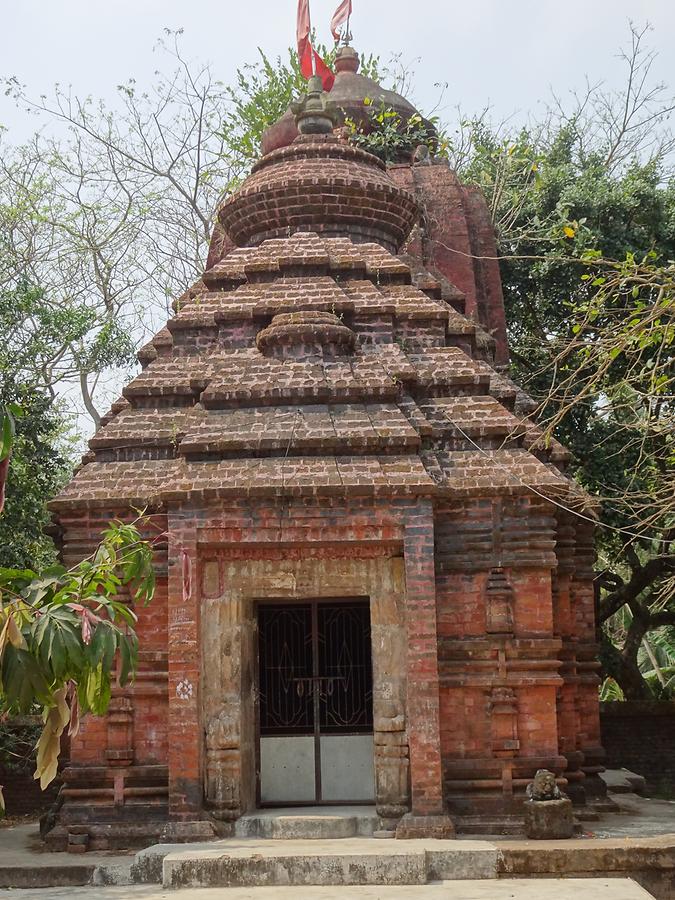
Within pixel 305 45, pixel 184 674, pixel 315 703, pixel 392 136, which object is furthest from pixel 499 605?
pixel 392 136

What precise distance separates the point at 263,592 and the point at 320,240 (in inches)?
151

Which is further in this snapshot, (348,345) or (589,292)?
(589,292)

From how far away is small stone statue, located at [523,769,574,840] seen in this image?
7887 mm

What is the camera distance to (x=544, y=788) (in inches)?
314

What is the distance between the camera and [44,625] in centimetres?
578

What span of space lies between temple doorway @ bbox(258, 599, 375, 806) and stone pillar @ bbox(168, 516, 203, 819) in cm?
107

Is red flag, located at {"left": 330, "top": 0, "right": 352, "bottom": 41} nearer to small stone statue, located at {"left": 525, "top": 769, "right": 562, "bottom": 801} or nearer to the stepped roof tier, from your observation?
the stepped roof tier

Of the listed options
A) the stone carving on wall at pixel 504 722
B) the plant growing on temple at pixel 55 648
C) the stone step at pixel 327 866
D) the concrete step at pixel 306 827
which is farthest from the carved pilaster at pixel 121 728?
the stone carving on wall at pixel 504 722

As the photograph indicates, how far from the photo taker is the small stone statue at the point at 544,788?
26.1 ft

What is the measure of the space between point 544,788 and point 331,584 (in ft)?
7.49

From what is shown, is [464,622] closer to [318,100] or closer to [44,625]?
[44,625]

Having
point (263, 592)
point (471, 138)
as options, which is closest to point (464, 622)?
point (263, 592)

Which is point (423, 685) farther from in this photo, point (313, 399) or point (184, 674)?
point (313, 399)

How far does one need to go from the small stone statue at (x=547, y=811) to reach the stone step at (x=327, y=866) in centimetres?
72
